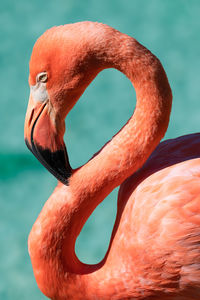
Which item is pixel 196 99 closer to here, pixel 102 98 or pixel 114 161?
pixel 102 98

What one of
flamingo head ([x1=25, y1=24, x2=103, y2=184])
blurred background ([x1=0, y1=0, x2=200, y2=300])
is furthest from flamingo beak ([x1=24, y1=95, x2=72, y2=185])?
→ blurred background ([x1=0, y1=0, x2=200, y2=300])

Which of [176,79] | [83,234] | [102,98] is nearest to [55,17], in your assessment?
[102,98]

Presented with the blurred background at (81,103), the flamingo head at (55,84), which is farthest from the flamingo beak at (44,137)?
the blurred background at (81,103)

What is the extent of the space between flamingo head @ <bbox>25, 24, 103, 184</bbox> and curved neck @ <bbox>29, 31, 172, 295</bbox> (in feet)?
0.25

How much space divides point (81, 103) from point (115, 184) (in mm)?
3166

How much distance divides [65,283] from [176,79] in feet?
11.9

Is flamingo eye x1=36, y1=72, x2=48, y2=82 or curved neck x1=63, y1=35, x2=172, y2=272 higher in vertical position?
flamingo eye x1=36, y1=72, x2=48, y2=82

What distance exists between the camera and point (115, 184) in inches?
75.6

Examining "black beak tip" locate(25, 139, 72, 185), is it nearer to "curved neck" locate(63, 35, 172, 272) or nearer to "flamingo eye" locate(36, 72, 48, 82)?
"curved neck" locate(63, 35, 172, 272)

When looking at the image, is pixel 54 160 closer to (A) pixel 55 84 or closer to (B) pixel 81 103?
(A) pixel 55 84

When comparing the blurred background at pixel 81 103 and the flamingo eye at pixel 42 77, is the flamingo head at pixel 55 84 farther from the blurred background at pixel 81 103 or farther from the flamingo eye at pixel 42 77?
the blurred background at pixel 81 103

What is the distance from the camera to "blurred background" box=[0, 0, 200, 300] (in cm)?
374

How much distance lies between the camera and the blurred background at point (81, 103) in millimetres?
3738

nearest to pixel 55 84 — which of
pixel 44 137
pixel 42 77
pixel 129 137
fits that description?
pixel 42 77
